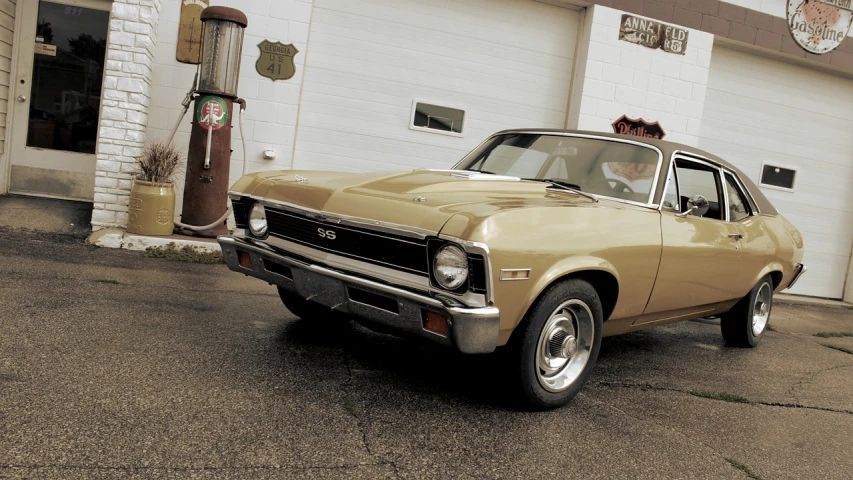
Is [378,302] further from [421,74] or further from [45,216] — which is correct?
[421,74]

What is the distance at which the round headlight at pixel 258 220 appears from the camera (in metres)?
3.79

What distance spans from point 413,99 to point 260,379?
5.81m

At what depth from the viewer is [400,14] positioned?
8477 mm

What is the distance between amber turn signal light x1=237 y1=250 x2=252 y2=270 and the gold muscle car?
0.04ft

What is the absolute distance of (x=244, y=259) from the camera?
12.4 ft

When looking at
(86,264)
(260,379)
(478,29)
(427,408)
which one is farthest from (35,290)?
(478,29)

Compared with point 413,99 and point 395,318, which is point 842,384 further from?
point 413,99

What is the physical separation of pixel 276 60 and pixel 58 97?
2.54 meters

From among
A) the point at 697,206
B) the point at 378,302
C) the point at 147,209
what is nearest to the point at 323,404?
the point at 378,302

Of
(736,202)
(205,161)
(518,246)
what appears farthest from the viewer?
(205,161)

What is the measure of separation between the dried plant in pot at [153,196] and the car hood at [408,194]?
126 inches

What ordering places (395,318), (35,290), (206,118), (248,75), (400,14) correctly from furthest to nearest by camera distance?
(400,14), (248,75), (206,118), (35,290), (395,318)

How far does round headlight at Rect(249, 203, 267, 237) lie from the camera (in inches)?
149

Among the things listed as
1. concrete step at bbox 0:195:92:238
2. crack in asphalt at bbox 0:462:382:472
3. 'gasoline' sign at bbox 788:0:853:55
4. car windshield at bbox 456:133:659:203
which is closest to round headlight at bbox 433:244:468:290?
crack in asphalt at bbox 0:462:382:472
